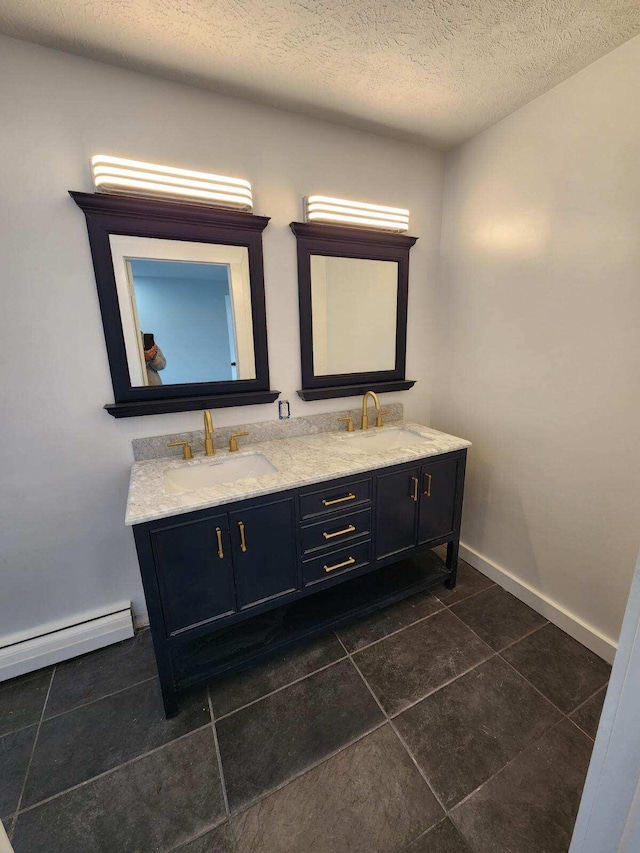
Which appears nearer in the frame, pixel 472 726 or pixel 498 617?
pixel 472 726

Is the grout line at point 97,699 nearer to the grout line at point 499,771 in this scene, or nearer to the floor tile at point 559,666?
the grout line at point 499,771

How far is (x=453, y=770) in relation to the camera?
1153 mm

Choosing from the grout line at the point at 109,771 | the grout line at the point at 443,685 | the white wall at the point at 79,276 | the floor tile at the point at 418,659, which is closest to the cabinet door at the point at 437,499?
the floor tile at the point at 418,659

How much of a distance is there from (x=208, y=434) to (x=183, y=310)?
57cm

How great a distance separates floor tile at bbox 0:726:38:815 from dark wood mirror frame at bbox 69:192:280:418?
125 cm

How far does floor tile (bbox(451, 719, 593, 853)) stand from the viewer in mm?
995

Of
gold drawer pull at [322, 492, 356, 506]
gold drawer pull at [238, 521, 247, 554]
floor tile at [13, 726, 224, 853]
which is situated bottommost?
Result: floor tile at [13, 726, 224, 853]

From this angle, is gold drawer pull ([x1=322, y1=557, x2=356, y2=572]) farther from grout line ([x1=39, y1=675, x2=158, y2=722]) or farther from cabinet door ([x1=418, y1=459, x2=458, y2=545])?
grout line ([x1=39, y1=675, x2=158, y2=722])

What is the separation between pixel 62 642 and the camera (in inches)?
61.5

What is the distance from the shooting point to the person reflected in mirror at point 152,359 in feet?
4.95

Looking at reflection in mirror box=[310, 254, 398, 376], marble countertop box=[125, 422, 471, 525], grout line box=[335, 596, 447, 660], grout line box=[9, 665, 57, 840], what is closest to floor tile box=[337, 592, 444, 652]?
grout line box=[335, 596, 447, 660]

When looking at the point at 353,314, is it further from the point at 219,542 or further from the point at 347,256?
the point at 219,542

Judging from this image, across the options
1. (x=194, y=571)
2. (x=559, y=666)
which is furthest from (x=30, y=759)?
(x=559, y=666)

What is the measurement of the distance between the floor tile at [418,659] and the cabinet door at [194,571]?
2.34 ft
